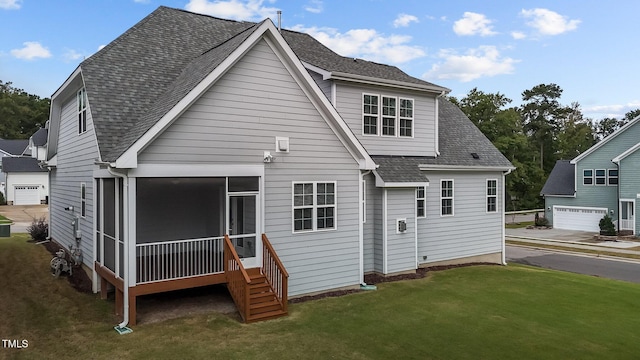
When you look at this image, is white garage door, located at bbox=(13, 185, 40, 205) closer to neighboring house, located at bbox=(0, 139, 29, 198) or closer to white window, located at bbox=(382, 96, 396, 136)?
neighboring house, located at bbox=(0, 139, 29, 198)

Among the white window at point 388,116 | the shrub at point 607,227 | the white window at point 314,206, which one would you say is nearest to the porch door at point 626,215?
the shrub at point 607,227

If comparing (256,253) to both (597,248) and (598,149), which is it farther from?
(598,149)

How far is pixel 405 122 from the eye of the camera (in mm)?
15477

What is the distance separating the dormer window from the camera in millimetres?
14492

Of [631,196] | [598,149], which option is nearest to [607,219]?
[631,196]

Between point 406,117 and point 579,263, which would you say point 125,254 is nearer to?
point 406,117

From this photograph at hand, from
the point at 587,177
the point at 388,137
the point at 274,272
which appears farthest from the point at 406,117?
the point at 587,177

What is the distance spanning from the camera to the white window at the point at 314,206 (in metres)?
11.3

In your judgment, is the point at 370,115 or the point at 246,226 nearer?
the point at 246,226

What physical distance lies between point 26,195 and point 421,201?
155ft

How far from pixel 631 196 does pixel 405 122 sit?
Result: 81.1 feet

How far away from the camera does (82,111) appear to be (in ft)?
41.4

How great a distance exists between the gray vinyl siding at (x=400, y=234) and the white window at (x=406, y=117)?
2.24m

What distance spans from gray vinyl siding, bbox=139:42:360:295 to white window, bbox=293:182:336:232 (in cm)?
17
